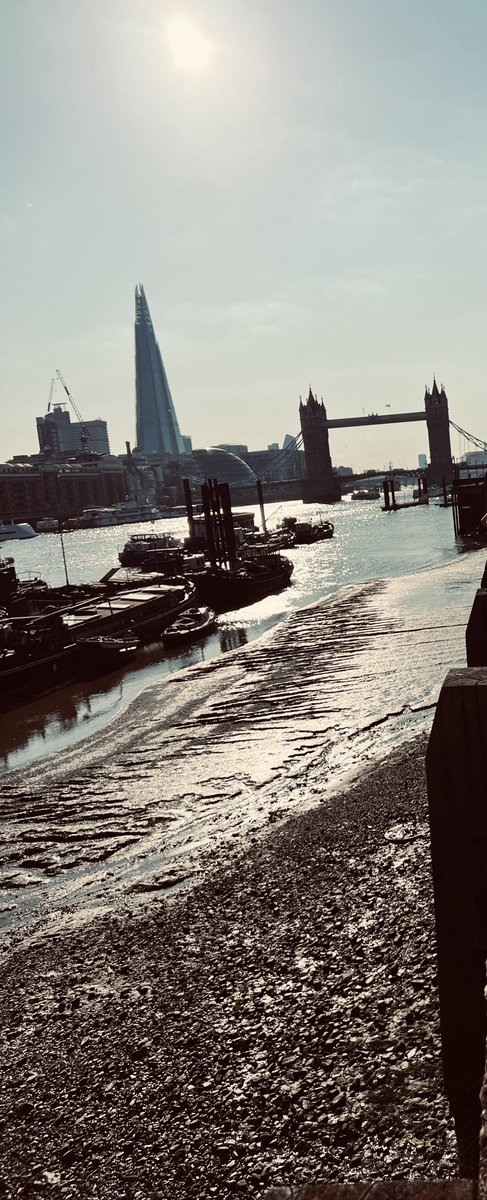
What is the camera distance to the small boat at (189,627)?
34.0m

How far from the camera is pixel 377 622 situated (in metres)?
30.6

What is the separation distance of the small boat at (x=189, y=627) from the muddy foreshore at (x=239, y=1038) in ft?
80.6

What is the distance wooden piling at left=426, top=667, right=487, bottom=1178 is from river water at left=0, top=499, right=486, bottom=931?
5490 mm

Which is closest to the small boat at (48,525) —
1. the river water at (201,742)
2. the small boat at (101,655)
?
the small boat at (101,655)

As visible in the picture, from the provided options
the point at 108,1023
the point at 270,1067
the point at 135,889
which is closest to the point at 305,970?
the point at 270,1067

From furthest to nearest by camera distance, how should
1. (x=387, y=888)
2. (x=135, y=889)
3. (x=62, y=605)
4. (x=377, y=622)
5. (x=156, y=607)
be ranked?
(x=62, y=605), (x=156, y=607), (x=377, y=622), (x=135, y=889), (x=387, y=888)

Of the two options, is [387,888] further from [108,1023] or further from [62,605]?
[62,605]

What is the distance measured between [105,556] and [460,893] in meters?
102

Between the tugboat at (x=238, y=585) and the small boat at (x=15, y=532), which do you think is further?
the small boat at (x=15, y=532)

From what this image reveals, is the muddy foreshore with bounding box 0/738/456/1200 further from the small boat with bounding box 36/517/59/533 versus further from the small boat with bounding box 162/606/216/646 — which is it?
the small boat with bounding box 36/517/59/533

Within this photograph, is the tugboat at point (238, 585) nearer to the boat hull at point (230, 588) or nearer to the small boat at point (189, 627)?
the boat hull at point (230, 588)

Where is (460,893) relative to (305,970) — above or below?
above

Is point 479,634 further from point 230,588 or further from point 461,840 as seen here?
point 230,588

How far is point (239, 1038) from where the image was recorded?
6.41 meters
